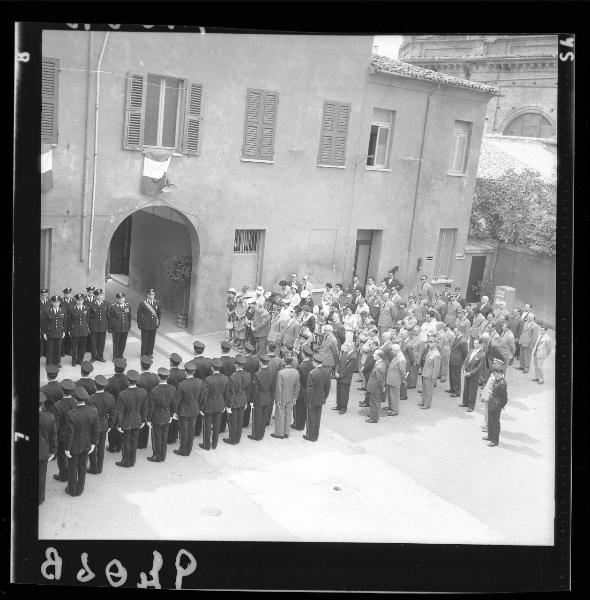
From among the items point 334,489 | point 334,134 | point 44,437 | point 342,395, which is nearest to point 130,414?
point 44,437

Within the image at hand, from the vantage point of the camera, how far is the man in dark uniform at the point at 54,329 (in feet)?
31.1

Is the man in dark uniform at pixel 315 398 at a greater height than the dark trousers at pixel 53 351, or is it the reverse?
the dark trousers at pixel 53 351

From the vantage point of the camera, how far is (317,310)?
11.5 m

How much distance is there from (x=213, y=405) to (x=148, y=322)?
1716 mm

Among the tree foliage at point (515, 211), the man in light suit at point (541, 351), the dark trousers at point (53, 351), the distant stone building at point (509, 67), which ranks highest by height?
the distant stone building at point (509, 67)

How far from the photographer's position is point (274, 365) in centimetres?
1082

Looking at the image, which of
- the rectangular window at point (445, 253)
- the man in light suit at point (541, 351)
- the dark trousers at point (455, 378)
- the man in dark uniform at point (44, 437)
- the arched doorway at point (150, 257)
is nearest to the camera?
the man in dark uniform at point (44, 437)

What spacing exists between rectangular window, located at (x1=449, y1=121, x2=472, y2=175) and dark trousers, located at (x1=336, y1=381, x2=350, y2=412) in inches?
152

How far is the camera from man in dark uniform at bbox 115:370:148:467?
9484 millimetres

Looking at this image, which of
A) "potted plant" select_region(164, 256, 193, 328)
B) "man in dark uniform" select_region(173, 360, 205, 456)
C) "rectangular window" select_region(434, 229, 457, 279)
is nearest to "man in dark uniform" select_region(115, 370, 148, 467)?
"man in dark uniform" select_region(173, 360, 205, 456)

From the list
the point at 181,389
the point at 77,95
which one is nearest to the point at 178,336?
the point at 181,389

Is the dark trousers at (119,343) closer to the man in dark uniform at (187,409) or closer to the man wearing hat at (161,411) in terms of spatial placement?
the man wearing hat at (161,411)

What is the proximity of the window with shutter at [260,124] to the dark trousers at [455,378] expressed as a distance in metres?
5.05

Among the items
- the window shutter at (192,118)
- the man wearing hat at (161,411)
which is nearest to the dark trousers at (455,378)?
the man wearing hat at (161,411)
